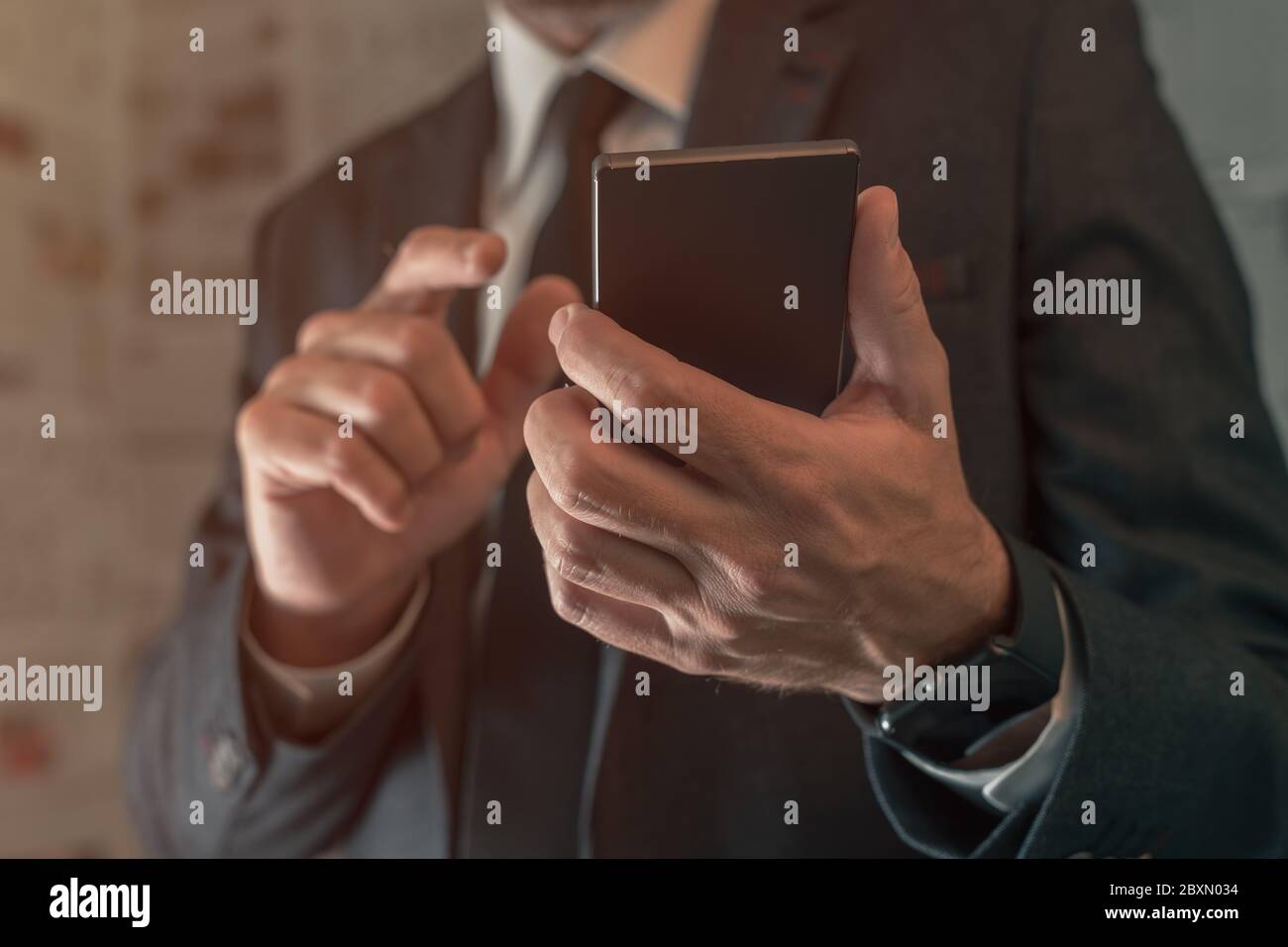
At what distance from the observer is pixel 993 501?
20.2 inches

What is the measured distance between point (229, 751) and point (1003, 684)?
1.66ft

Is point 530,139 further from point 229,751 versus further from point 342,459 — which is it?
point 229,751

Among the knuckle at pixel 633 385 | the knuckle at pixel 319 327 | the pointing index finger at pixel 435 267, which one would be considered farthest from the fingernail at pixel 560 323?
the knuckle at pixel 319 327

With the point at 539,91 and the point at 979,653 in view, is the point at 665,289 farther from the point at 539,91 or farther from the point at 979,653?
the point at 539,91

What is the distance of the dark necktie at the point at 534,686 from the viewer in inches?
21.9

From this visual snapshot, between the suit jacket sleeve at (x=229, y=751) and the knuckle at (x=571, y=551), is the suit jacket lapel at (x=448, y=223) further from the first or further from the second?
the knuckle at (x=571, y=551)

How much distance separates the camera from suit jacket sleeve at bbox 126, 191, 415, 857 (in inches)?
23.3

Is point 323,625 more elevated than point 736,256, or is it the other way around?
point 736,256

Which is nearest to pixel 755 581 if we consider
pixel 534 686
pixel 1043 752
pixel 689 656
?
pixel 689 656

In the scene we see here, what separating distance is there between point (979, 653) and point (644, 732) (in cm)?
22

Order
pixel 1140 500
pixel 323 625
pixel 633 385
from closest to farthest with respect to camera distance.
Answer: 1. pixel 633 385
2. pixel 1140 500
3. pixel 323 625
